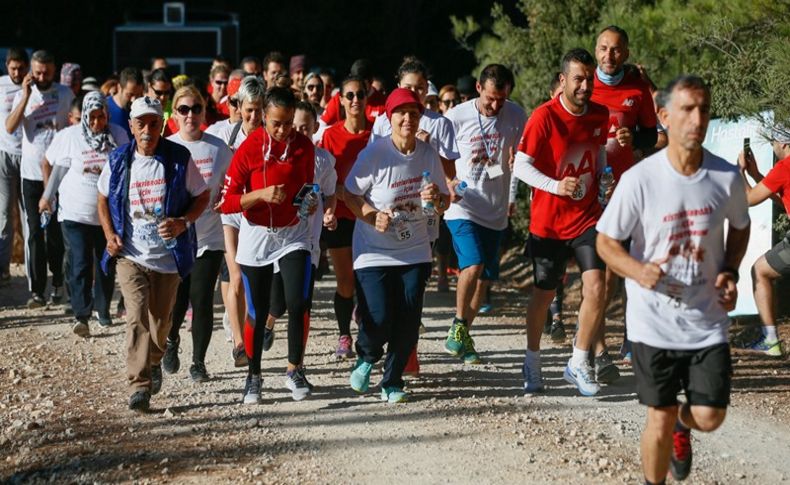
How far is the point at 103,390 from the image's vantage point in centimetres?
Result: 965

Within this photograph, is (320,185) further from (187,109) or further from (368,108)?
(368,108)

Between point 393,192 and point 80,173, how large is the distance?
12.4 ft

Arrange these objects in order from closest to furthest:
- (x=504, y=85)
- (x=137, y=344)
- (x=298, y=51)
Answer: (x=137, y=344), (x=504, y=85), (x=298, y=51)

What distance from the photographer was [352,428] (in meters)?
8.20

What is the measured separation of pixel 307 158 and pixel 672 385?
3.40 m

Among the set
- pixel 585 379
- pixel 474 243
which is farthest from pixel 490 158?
pixel 585 379

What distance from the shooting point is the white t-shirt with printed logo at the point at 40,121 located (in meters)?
13.5

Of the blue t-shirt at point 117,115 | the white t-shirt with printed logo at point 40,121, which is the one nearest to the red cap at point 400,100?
the blue t-shirt at point 117,115

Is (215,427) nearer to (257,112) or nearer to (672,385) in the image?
(257,112)

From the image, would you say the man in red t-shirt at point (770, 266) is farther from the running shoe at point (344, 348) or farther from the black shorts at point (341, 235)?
the running shoe at point (344, 348)

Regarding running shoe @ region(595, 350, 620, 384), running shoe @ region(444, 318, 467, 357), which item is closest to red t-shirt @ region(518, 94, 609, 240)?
running shoe @ region(595, 350, 620, 384)

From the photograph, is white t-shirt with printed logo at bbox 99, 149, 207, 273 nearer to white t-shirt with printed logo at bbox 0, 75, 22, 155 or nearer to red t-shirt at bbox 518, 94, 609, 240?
red t-shirt at bbox 518, 94, 609, 240

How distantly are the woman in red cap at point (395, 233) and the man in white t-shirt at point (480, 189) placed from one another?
1.47 metres

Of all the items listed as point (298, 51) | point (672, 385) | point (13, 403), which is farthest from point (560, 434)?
point (298, 51)
